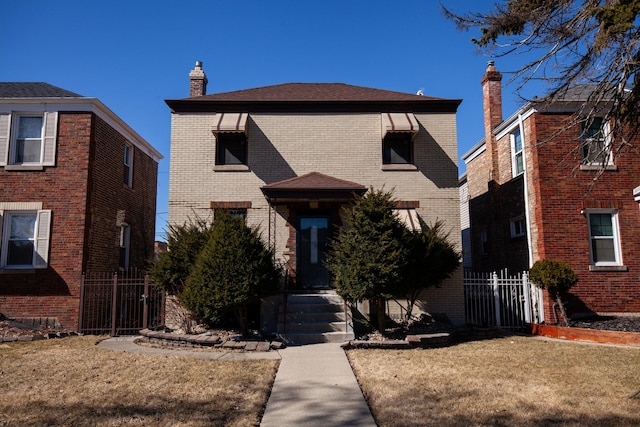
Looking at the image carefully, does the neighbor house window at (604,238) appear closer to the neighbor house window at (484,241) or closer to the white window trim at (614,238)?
the white window trim at (614,238)

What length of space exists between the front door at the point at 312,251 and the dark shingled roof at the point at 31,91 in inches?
300

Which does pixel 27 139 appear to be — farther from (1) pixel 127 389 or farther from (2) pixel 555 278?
(2) pixel 555 278

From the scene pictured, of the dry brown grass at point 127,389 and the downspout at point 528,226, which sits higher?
the downspout at point 528,226

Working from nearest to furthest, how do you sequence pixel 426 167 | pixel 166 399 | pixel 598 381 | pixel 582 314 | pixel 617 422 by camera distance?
pixel 617 422 → pixel 166 399 → pixel 598 381 → pixel 582 314 → pixel 426 167

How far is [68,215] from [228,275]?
230 inches

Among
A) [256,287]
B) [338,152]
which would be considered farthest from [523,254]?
[256,287]

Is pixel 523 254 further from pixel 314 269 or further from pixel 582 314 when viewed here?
pixel 314 269

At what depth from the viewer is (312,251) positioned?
13.3m

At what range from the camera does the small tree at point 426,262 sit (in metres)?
10.6

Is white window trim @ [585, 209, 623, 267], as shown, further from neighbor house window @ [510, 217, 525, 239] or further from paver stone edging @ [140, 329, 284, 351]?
paver stone edging @ [140, 329, 284, 351]

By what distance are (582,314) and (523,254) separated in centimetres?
258

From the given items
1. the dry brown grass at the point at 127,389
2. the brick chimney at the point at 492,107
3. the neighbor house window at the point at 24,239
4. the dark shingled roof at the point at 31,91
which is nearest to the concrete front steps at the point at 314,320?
the dry brown grass at the point at 127,389

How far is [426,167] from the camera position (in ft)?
44.4

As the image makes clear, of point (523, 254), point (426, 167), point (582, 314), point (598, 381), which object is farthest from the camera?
point (523, 254)
